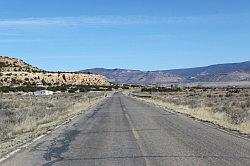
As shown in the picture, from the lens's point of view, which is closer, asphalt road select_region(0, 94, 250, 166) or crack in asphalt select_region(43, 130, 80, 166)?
asphalt road select_region(0, 94, 250, 166)

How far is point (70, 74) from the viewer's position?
177 m

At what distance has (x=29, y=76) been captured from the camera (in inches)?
5669

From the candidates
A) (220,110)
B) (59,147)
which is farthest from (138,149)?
(220,110)

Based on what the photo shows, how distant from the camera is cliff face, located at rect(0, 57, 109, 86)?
13388 cm

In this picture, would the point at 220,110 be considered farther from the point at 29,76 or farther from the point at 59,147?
the point at 29,76

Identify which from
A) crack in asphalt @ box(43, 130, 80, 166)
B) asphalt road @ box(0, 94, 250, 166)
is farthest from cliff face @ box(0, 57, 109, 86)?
asphalt road @ box(0, 94, 250, 166)

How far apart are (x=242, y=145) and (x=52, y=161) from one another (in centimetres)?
582

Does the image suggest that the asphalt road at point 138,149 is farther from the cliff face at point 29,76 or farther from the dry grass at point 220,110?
the cliff face at point 29,76

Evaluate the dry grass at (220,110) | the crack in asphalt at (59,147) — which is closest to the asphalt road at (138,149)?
the crack in asphalt at (59,147)

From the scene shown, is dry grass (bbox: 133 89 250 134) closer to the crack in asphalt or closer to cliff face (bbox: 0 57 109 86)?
the crack in asphalt

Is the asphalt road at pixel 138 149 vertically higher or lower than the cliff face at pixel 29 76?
lower

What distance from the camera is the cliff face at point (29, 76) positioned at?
134m

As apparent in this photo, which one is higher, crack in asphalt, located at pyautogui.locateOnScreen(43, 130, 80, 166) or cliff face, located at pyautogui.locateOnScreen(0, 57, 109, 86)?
cliff face, located at pyautogui.locateOnScreen(0, 57, 109, 86)

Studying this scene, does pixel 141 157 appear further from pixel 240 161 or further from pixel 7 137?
pixel 7 137
